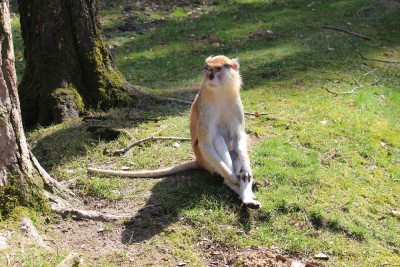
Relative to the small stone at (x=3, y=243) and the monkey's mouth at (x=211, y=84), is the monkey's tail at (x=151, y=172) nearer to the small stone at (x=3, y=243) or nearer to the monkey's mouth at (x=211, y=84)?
the monkey's mouth at (x=211, y=84)

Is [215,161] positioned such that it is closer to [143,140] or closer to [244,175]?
[244,175]

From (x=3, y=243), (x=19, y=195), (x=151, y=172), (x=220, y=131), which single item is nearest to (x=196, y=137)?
(x=220, y=131)

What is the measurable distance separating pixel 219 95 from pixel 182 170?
839mm

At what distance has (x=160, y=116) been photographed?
6.28 meters

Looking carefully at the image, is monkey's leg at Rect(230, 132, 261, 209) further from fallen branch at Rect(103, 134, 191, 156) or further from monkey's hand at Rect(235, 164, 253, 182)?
fallen branch at Rect(103, 134, 191, 156)

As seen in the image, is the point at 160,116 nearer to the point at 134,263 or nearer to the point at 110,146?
the point at 110,146

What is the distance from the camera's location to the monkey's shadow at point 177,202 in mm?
4160

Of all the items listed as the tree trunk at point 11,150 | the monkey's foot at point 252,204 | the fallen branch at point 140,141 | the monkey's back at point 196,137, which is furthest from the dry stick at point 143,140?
the monkey's foot at point 252,204

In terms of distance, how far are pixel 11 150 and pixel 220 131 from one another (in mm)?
1985

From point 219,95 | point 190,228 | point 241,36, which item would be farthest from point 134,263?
point 241,36

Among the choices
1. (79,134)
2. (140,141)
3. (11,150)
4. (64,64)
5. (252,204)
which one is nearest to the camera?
(11,150)

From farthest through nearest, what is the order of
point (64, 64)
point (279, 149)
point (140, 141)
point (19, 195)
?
point (64, 64), point (140, 141), point (279, 149), point (19, 195)

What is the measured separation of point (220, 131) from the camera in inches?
191

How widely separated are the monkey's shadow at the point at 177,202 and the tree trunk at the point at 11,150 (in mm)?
809
